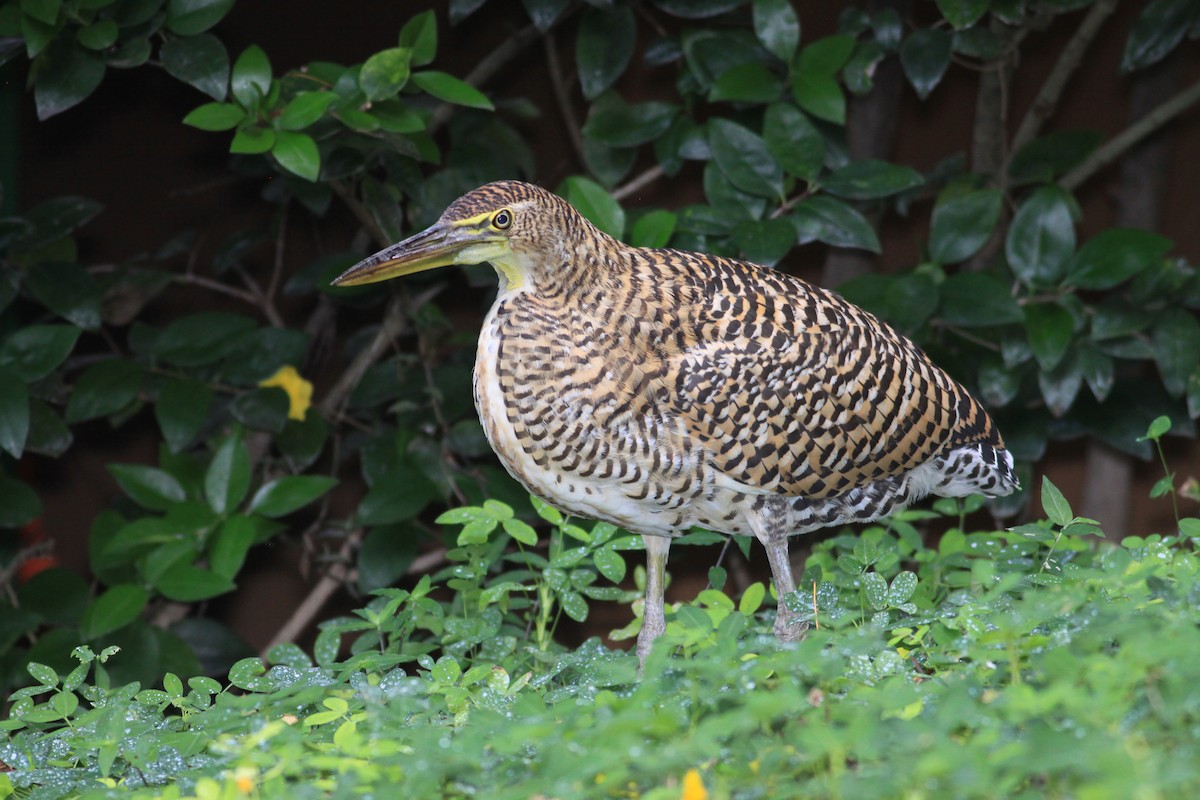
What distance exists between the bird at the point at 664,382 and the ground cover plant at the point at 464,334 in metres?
0.23

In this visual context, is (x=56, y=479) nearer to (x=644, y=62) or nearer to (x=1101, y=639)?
(x=644, y=62)

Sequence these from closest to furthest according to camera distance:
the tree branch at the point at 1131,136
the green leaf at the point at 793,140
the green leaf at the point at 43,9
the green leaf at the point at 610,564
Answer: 1. the green leaf at the point at 610,564
2. the green leaf at the point at 43,9
3. the green leaf at the point at 793,140
4. the tree branch at the point at 1131,136

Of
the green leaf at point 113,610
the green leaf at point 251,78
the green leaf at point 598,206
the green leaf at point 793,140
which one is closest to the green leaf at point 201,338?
the green leaf at point 113,610

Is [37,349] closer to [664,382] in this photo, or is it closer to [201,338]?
[201,338]

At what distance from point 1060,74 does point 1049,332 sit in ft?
3.24

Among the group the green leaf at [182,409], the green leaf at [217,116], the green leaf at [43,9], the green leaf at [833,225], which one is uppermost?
the green leaf at [43,9]

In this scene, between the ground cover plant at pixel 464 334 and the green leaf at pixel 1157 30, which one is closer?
the ground cover plant at pixel 464 334

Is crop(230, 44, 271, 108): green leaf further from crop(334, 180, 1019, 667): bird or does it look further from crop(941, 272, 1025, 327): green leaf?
crop(941, 272, 1025, 327): green leaf

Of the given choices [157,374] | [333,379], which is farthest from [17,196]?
[333,379]

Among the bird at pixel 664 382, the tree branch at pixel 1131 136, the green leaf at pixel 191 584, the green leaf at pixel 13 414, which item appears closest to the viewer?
the bird at pixel 664 382

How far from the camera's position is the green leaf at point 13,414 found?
137 inches

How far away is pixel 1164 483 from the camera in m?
3.03

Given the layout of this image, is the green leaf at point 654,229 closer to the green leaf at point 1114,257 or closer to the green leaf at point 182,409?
the green leaf at point 1114,257

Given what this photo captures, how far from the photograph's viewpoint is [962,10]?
3.68 m
